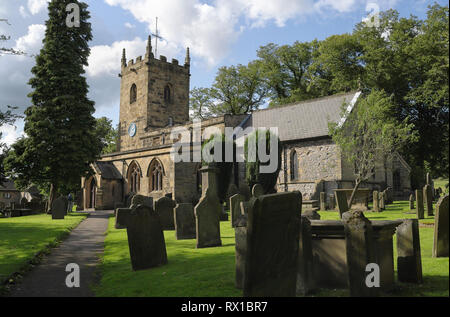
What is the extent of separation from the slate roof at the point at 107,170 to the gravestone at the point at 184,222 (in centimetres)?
2073

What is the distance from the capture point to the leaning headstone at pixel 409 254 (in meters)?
5.04

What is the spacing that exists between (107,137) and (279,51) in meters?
28.3

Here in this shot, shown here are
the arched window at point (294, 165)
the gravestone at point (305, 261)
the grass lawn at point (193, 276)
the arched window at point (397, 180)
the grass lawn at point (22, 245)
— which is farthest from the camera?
the arched window at point (397, 180)

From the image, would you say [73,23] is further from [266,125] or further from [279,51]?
[279,51]

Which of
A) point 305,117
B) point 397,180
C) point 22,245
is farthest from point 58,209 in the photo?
point 397,180

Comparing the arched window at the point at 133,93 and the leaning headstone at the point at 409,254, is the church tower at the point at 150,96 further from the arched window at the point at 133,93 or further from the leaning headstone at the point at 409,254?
the leaning headstone at the point at 409,254

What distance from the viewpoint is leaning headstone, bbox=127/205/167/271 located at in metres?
7.49

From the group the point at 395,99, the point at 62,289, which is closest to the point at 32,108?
the point at 62,289

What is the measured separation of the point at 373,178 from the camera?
2738 centimetres

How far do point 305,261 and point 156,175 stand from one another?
2555cm

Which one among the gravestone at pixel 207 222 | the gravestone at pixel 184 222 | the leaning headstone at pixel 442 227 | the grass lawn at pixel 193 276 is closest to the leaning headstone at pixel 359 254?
the grass lawn at pixel 193 276

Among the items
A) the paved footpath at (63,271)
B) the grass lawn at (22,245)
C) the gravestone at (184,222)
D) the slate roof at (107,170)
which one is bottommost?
the paved footpath at (63,271)

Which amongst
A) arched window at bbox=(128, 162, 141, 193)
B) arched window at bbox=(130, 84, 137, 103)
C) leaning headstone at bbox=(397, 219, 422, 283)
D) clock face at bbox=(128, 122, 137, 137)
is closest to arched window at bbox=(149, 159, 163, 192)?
arched window at bbox=(128, 162, 141, 193)

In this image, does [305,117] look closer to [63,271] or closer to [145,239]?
[145,239]
